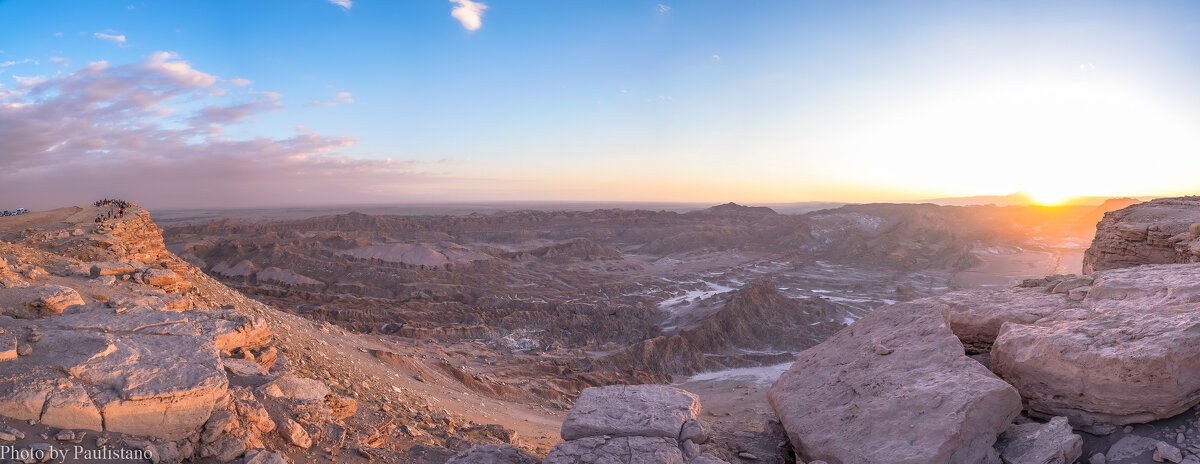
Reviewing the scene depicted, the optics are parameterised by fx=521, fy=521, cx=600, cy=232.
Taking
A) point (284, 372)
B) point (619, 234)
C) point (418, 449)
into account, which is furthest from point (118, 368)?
point (619, 234)

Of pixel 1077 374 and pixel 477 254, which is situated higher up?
pixel 1077 374

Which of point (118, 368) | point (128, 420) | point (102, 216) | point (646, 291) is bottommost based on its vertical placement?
point (646, 291)

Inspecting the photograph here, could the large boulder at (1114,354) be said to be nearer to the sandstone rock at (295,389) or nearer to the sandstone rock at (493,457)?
the sandstone rock at (493,457)

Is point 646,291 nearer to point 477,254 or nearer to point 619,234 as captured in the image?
point 477,254

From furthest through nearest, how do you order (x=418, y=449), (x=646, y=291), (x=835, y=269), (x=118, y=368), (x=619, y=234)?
(x=619, y=234) → (x=835, y=269) → (x=646, y=291) → (x=418, y=449) → (x=118, y=368)

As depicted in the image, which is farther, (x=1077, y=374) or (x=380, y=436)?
(x=380, y=436)

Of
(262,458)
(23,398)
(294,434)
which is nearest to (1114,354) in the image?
(262,458)

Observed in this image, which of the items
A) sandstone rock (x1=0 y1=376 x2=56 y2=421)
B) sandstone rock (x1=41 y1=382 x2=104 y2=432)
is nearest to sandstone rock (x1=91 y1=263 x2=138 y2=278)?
sandstone rock (x1=0 y1=376 x2=56 y2=421)

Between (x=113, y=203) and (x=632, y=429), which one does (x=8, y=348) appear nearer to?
(x=632, y=429)

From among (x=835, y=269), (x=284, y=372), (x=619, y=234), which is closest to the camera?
(x=284, y=372)
